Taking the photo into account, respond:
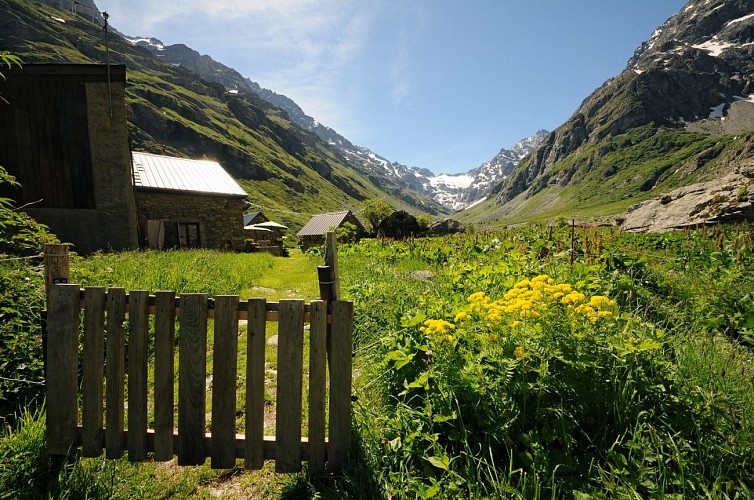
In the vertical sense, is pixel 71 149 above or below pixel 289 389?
above

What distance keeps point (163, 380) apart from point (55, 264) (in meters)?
1.56

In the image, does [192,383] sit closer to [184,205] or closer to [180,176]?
[184,205]

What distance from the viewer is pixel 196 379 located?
2.90 meters

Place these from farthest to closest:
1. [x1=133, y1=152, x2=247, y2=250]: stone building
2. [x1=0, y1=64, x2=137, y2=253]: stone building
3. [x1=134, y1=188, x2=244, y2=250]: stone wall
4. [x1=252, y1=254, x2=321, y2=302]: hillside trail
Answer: [x1=134, y1=188, x2=244, y2=250]: stone wall → [x1=133, y1=152, x2=247, y2=250]: stone building → [x1=0, y1=64, x2=137, y2=253]: stone building → [x1=252, y1=254, x2=321, y2=302]: hillside trail

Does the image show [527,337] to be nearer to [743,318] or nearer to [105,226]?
[743,318]

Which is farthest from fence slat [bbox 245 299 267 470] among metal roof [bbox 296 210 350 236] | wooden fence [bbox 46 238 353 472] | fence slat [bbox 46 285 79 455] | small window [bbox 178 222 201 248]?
metal roof [bbox 296 210 350 236]

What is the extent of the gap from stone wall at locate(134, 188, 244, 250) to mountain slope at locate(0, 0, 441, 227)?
57893 mm

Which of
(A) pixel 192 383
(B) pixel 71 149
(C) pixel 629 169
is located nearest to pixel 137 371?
(A) pixel 192 383

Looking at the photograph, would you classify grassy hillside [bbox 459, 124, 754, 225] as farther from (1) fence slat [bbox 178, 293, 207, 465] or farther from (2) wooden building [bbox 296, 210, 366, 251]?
(1) fence slat [bbox 178, 293, 207, 465]

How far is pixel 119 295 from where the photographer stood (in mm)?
2934

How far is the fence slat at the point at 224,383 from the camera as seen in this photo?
283cm

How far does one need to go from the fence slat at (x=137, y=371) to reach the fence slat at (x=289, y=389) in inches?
45.8

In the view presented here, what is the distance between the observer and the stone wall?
68.9 ft

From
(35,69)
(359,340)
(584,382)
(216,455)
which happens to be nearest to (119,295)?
(216,455)
